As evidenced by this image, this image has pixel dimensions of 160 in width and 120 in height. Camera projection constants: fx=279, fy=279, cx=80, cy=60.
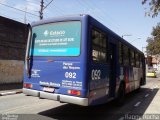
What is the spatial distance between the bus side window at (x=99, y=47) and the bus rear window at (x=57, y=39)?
0.54 meters

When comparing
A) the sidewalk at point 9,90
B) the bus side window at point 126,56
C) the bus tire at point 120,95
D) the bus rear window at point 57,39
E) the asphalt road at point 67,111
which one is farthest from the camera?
the sidewalk at point 9,90

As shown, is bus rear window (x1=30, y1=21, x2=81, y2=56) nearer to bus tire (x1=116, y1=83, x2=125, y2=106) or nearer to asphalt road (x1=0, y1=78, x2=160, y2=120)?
asphalt road (x1=0, y1=78, x2=160, y2=120)

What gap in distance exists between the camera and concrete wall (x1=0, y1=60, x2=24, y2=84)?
21.7 meters

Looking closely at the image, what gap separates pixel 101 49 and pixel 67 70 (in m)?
1.54

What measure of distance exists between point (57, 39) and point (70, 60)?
2.99ft

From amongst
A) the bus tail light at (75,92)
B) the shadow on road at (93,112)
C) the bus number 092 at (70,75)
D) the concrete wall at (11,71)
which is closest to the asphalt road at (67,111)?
the shadow on road at (93,112)

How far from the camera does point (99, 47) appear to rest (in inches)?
356

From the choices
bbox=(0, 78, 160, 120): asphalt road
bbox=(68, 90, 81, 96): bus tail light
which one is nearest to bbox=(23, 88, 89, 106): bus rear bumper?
bbox=(68, 90, 81, 96): bus tail light

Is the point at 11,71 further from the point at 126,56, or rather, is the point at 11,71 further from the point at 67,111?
the point at 67,111

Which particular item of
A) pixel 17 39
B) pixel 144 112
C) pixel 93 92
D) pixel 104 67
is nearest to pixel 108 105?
pixel 144 112

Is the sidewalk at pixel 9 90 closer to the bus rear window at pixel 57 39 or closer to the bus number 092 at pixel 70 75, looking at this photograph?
the bus rear window at pixel 57 39

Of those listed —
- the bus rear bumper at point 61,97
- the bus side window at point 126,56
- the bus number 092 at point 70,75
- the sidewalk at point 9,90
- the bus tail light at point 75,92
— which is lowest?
the sidewalk at point 9,90

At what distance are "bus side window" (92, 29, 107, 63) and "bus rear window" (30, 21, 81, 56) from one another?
54 cm

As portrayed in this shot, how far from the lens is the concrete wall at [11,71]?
2170 cm
